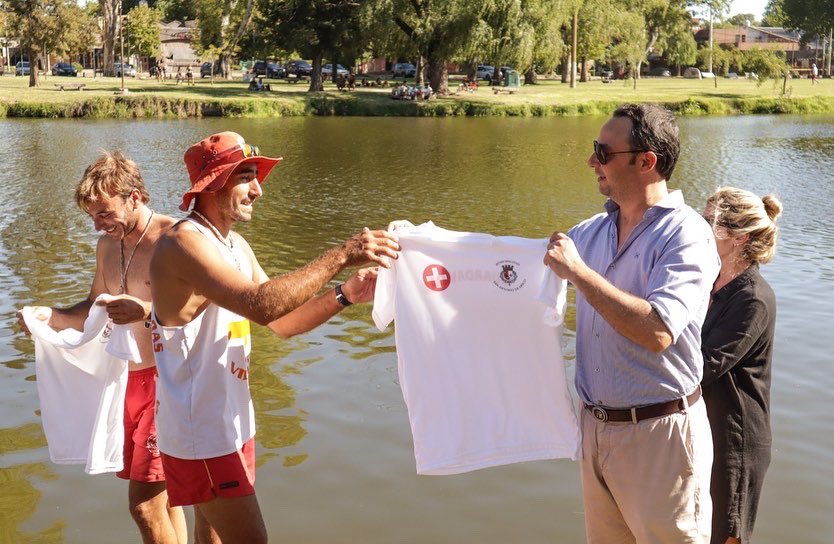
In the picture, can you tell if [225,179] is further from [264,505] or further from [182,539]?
[264,505]

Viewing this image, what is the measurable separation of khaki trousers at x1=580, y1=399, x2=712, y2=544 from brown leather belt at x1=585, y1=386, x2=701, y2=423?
0.8 inches

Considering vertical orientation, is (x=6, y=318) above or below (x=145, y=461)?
below

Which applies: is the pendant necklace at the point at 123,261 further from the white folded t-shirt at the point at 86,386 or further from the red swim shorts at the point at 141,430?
the red swim shorts at the point at 141,430

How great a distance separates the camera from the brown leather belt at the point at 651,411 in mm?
3812

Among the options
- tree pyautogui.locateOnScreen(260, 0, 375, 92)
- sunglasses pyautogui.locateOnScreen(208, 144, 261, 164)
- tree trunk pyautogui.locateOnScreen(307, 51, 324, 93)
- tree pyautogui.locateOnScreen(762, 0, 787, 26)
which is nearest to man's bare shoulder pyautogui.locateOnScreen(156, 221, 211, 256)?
sunglasses pyautogui.locateOnScreen(208, 144, 261, 164)

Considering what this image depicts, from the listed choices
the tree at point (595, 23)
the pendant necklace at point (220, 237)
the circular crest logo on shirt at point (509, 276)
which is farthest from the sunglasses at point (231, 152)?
the tree at point (595, 23)

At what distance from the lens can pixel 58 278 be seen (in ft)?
44.7

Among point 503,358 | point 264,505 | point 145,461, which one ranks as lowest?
point 264,505

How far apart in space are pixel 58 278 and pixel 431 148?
21.4 m

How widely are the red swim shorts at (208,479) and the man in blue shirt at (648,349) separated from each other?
1.49 m

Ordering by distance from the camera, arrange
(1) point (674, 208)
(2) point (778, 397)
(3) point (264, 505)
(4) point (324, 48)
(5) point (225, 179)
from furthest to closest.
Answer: (4) point (324, 48) < (2) point (778, 397) < (3) point (264, 505) < (5) point (225, 179) < (1) point (674, 208)

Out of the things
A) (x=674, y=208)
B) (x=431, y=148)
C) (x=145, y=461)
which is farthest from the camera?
(x=431, y=148)

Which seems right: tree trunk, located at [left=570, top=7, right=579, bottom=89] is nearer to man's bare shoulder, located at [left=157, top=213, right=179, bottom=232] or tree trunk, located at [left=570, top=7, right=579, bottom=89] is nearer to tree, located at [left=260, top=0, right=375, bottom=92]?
tree, located at [left=260, top=0, right=375, bottom=92]

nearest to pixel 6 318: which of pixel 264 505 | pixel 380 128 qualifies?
pixel 264 505
